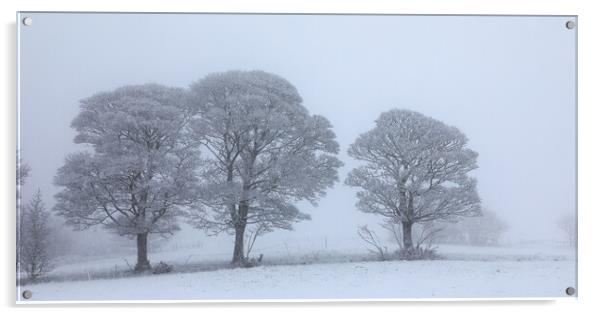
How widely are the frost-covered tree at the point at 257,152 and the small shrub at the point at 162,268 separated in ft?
1.52

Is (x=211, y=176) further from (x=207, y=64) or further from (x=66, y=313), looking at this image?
(x=66, y=313)

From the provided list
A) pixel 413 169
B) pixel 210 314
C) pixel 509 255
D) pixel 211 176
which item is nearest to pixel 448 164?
pixel 413 169

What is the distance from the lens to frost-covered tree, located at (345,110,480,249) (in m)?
4.94

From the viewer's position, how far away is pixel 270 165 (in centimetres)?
493

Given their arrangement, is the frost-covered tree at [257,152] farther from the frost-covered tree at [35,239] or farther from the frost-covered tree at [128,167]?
the frost-covered tree at [35,239]

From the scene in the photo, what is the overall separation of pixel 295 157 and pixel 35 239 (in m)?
2.40

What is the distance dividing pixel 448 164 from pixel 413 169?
32cm

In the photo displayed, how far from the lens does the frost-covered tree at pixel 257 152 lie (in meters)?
4.88

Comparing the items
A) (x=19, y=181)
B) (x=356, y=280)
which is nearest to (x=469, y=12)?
(x=356, y=280)

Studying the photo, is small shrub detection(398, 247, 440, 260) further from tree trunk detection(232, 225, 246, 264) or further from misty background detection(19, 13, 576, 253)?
tree trunk detection(232, 225, 246, 264)

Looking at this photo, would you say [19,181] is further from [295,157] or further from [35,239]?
[295,157]

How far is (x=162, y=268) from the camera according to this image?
15.8 ft

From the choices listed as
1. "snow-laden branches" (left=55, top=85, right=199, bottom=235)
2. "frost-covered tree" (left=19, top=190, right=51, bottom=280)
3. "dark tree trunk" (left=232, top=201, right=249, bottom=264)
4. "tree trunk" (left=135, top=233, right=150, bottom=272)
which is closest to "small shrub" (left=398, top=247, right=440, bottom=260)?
"dark tree trunk" (left=232, top=201, right=249, bottom=264)

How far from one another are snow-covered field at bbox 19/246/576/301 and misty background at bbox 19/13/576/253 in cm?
21
